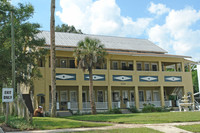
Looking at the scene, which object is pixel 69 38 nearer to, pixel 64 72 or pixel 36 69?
pixel 64 72

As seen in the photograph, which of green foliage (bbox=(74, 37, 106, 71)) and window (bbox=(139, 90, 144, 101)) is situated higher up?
green foliage (bbox=(74, 37, 106, 71))

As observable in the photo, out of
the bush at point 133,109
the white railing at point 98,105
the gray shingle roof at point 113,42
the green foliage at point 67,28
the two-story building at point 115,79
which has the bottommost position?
the bush at point 133,109

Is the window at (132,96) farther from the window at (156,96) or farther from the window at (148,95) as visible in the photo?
the window at (156,96)

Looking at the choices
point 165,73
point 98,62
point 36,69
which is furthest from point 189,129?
point 165,73

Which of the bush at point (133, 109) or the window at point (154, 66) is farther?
the window at point (154, 66)

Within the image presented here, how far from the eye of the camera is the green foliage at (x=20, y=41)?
66.3 ft

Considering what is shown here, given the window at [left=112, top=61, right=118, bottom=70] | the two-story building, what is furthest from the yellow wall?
the window at [left=112, top=61, right=118, bottom=70]

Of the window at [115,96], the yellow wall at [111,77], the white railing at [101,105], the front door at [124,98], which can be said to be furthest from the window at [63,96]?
the front door at [124,98]

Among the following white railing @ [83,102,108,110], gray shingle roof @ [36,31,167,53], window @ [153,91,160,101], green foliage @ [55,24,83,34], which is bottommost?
white railing @ [83,102,108,110]

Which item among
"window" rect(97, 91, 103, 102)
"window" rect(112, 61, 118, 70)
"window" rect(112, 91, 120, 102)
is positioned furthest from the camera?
"window" rect(112, 91, 120, 102)

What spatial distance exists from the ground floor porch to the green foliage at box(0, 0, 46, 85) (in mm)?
4512

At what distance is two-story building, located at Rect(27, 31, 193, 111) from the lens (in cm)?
2838

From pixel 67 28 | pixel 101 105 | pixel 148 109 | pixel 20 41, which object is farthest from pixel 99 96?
pixel 67 28

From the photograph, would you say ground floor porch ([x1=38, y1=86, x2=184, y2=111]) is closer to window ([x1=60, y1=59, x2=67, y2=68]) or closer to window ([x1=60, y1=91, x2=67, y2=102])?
window ([x1=60, y1=91, x2=67, y2=102])
